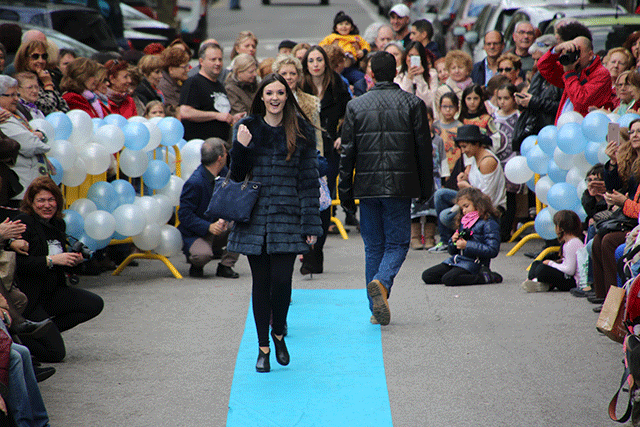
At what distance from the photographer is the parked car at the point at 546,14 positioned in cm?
1372

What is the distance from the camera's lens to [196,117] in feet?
34.4

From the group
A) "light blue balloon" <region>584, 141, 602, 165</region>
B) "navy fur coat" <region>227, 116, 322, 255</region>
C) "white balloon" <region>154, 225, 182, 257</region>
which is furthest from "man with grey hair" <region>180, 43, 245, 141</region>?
"navy fur coat" <region>227, 116, 322, 255</region>

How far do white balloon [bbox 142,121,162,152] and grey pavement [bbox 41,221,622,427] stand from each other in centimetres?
138

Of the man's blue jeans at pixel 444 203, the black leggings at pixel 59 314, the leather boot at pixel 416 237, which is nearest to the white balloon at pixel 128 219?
the black leggings at pixel 59 314

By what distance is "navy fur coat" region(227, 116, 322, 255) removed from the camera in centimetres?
581

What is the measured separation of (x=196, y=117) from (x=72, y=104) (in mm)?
1796

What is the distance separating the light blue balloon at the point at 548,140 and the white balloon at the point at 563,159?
12cm

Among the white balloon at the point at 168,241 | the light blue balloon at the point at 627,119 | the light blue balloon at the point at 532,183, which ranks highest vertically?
the light blue balloon at the point at 627,119

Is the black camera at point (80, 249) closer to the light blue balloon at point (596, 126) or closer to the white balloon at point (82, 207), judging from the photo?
the white balloon at point (82, 207)

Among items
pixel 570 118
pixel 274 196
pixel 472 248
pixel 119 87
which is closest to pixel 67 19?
pixel 119 87

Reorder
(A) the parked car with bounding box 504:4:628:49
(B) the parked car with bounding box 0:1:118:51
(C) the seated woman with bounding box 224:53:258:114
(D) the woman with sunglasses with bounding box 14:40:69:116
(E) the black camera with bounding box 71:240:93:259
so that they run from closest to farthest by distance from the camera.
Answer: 1. (E) the black camera with bounding box 71:240:93:259
2. (D) the woman with sunglasses with bounding box 14:40:69:116
3. (C) the seated woman with bounding box 224:53:258:114
4. (B) the parked car with bounding box 0:1:118:51
5. (A) the parked car with bounding box 504:4:628:49

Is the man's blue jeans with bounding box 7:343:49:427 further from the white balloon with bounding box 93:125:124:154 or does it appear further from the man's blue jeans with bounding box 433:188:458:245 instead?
the man's blue jeans with bounding box 433:188:458:245

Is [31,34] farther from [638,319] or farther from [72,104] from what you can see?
[638,319]

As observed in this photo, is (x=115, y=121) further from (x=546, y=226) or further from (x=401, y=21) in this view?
(x=401, y=21)
